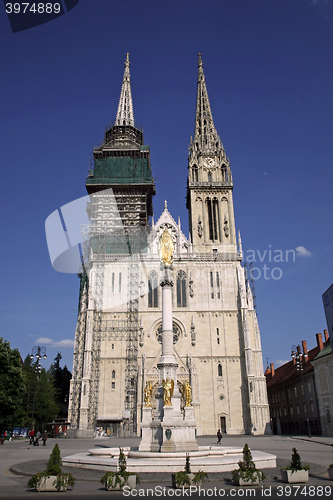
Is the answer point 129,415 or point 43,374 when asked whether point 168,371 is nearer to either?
point 129,415

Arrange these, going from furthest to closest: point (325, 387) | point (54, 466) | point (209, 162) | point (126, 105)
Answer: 1. point (126, 105)
2. point (209, 162)
3. point (325, 387)
4. point (54, 466)

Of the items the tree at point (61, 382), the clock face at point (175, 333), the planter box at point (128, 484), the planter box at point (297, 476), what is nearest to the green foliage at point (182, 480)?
the planter box at point (128, 484)

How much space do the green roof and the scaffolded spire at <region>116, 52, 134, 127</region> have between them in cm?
779

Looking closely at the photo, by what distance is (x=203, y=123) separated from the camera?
54406 millimetres

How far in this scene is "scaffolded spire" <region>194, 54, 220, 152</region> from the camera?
51875mm

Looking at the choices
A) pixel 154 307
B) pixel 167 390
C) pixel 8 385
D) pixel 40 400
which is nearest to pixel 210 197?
pixel 154 307

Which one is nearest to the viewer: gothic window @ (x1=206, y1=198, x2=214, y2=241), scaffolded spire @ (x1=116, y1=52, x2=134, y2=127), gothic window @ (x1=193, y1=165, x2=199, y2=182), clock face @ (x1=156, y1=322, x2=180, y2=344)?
clock face @ (x1=156, y1=322, x2=180, y2=344)

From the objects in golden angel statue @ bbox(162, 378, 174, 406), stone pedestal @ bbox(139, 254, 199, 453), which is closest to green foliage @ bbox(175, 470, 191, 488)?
stone pedestal @ bbox(139, 254, 199, 453)

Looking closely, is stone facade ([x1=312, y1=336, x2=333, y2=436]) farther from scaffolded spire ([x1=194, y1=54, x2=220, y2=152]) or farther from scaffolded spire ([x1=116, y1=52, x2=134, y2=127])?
scaffolded spire ([x1=116, y1=52, x2=134, y2=127])

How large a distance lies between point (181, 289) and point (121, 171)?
57.6ft

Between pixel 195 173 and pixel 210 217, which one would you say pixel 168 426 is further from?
pixel 195 173

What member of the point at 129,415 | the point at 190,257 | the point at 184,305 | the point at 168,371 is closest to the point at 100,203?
the point at 190,257

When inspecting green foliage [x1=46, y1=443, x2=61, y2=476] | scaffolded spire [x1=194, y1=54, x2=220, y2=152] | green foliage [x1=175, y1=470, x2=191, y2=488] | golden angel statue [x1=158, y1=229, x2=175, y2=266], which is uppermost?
scaffolded spire [x1=194, y1=54, x2=220, y2=152]

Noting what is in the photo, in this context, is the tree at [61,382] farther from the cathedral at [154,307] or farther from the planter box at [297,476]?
the planter box at [297,476]
